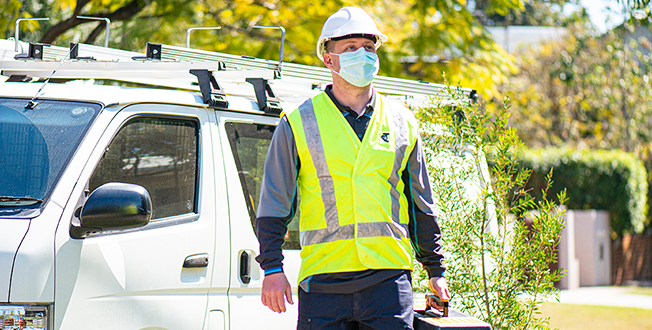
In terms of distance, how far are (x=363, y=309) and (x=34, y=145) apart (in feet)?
5.15

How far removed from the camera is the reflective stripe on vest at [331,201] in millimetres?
2840

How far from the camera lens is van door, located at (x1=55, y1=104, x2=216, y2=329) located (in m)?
2.95

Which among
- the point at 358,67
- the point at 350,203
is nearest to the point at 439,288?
the point at 350,203

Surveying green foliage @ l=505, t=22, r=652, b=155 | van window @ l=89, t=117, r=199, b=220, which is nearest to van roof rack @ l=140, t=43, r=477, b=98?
van window @ l=89, t=117, r=199, b=220

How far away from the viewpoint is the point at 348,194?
9.36 feet

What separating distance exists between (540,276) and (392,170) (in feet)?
5.61

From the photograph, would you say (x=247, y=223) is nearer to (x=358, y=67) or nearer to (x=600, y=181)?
(x=358, y=67)

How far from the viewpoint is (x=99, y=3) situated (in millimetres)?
9891

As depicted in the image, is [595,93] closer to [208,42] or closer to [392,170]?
[208,42]

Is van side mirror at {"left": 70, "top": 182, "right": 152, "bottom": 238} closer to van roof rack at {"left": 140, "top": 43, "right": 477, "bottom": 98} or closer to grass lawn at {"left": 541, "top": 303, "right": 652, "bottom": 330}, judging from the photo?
van roof rack at {"left": 140, "top": 43, "right": 477, "bottom": 98}

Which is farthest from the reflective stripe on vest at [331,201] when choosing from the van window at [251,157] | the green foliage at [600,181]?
the green foliage at [600,181]

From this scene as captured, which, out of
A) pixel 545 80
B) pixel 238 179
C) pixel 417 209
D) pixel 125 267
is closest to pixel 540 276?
pixel 417 209

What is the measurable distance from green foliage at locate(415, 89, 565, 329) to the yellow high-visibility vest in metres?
1.43

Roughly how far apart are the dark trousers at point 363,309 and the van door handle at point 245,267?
0.77m
